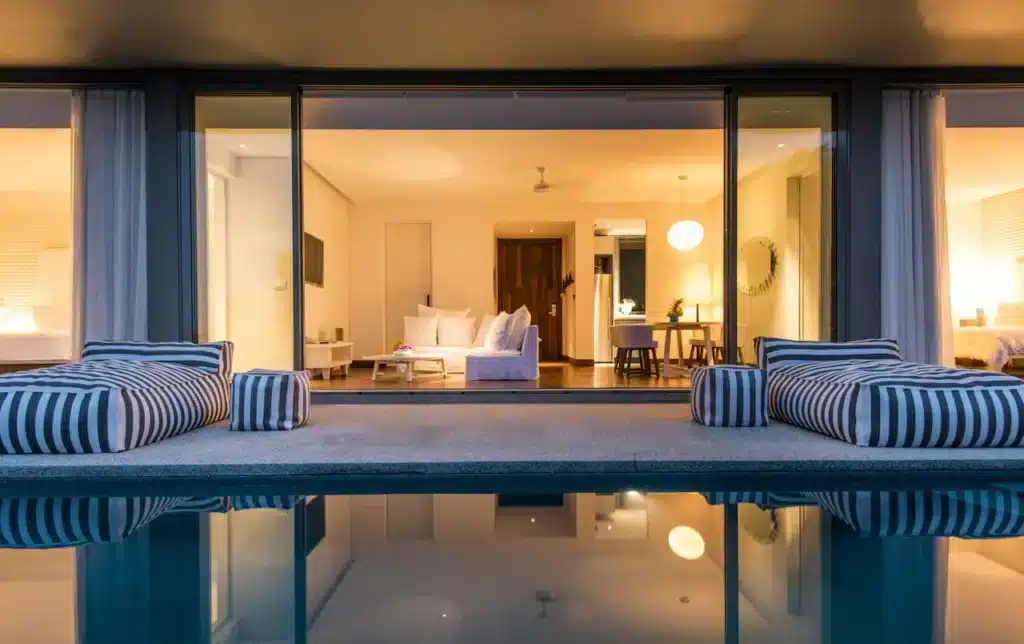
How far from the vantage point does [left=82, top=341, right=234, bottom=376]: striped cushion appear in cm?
507

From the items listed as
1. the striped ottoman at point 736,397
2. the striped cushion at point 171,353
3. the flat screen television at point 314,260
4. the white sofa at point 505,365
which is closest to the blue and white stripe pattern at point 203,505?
the striped cushion at point 171,353

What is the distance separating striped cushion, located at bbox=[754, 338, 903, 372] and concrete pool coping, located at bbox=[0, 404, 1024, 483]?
806 millimetres

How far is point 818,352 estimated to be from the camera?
515 centimetres

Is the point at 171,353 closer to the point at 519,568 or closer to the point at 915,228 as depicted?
the point at 519,568

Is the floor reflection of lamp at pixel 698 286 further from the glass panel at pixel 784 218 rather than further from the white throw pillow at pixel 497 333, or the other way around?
the glass panel at pixel 784 218

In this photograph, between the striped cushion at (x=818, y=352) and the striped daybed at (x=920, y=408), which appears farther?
the striped cushion at (x=818, y=352)

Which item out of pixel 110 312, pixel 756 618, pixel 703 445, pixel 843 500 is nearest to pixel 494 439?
pixel 703 445

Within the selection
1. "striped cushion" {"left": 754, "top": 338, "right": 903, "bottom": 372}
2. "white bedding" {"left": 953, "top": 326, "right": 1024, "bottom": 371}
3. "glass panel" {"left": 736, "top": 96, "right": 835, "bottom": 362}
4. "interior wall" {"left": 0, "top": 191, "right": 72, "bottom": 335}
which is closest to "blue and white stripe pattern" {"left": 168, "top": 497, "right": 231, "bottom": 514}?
"striped cushion" {"left": 754, "top": 338, "right": 903, "bottom": 372}

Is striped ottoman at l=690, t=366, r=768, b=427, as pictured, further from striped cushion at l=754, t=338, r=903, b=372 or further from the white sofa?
the white sofa

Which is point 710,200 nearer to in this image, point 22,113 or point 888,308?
point 888,308

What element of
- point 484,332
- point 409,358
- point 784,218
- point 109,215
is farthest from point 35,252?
point 784,218

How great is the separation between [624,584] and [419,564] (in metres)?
0.68

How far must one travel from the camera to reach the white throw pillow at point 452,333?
→ 10641 millimetres

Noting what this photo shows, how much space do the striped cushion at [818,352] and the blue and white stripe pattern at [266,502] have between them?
11.5 feet
